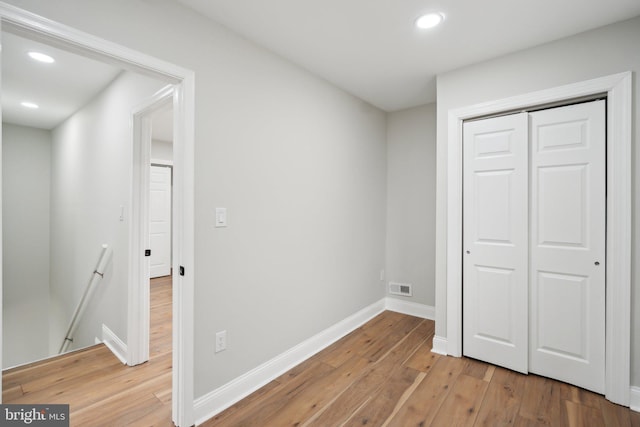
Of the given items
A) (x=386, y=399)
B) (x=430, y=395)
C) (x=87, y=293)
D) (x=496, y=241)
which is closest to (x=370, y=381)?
(x=386, y=399)

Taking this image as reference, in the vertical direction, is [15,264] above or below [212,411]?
above

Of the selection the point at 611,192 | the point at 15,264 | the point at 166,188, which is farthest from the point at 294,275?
the point at 15,264

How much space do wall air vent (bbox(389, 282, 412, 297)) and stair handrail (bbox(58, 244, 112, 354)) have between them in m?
3.15

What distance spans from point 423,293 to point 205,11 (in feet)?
11.4

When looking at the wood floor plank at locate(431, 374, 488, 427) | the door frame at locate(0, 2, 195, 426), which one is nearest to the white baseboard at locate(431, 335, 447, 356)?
the wood floor plank at locate(431, 374, 488, 427)

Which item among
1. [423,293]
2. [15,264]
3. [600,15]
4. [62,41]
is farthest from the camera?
[15,264]

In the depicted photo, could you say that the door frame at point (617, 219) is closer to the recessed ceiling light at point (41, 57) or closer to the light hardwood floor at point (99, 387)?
the light hardwood floor at point (99, 387)

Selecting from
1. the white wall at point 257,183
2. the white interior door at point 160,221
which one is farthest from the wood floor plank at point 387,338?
the white interior door at point 160,221

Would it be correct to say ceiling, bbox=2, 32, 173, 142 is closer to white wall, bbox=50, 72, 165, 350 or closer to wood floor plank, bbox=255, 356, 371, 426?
white wall, bbox=50, 72, 165, 350

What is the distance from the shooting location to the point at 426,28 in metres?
2.16

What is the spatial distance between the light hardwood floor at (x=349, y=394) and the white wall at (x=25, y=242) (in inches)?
118

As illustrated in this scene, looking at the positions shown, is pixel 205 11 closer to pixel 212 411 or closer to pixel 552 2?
pixel 552 2

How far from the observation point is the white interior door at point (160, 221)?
5820mm

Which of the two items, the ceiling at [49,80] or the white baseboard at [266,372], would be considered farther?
the ceiling at [49,80]
